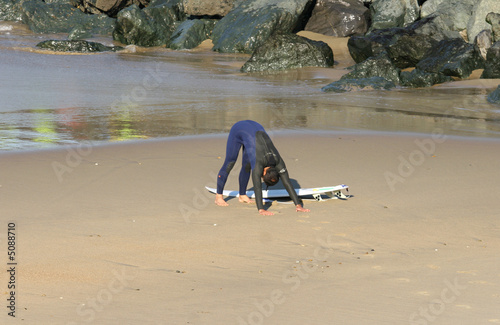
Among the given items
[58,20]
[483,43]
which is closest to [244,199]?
[483,43]

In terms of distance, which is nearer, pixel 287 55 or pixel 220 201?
pixel 220 201

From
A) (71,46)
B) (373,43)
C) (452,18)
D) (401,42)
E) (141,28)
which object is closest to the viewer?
(401,42)

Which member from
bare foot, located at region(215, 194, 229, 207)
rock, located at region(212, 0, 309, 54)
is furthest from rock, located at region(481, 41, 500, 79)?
bare foot, located at region(215, 194, 229, 207)

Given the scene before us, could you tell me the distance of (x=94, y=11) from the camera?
34500mm

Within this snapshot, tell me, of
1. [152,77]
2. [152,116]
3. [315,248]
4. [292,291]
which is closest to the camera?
[292,291]

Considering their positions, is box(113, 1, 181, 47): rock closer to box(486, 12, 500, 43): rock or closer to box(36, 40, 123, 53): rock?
box(36, 40, 123, 53): rock

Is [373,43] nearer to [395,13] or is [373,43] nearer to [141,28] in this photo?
[395,13]

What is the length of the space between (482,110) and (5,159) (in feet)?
30.4

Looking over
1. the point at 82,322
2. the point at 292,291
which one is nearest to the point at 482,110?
the point at 292,291

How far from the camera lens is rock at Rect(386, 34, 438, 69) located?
2023 cm

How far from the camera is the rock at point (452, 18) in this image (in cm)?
2214

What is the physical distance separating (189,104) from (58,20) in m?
21.8

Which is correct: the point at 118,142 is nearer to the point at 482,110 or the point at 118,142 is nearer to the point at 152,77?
the point at 482,110

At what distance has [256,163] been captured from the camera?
21.9 feet
